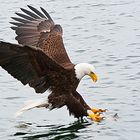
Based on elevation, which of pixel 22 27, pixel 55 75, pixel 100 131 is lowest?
pixel 100 131

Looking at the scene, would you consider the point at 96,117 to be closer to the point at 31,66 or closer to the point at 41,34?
the point at 31,66

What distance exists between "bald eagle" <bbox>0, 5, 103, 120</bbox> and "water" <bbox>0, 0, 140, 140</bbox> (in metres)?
0.24

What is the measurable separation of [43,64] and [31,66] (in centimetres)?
15

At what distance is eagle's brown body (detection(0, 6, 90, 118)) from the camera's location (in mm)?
8609

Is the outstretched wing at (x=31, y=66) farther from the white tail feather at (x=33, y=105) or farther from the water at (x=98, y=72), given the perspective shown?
the water at (x=98, y=72)

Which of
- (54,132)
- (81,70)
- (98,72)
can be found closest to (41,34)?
(98,72)

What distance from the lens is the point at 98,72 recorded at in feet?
37.5

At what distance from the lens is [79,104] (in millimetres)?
9289

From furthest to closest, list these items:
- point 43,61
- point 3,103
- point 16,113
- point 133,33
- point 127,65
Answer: point 133,33 → point 127,65 → point 3,103 → point 16,113 → point 43,61

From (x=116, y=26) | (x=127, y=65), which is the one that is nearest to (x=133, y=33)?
(x=116, y=26)

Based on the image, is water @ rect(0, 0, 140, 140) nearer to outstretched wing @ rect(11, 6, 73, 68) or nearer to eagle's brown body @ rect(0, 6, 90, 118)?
eagle's brown body @ rect(0, 6, 90, 118)

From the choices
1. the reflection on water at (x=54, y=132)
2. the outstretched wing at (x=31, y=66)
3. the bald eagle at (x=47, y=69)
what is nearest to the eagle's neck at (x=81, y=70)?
the bald eagle at (x=47, y=69)

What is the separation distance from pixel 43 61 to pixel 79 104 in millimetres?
884

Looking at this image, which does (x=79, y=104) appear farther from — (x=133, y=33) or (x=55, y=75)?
(x=133, y=33)
